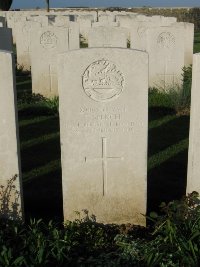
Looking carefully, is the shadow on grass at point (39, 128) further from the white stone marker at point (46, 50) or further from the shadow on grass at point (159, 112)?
the shadow on grass at point (159, 112)

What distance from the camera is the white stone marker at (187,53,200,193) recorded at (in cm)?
420

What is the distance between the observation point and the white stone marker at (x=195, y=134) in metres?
4.20

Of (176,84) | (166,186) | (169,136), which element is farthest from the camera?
(176,84)

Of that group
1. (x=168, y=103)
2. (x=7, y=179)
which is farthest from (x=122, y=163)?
(x=168, y=103)

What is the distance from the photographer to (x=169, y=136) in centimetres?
767

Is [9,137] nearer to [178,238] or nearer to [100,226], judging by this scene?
[100,226]

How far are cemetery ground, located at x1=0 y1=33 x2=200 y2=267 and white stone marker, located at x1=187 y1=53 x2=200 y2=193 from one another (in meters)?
0.21

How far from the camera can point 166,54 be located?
9789 mm

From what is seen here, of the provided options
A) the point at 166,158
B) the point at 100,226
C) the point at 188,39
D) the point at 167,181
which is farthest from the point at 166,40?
the point at 100,226

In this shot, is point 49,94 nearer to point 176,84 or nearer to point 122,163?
point 176,84

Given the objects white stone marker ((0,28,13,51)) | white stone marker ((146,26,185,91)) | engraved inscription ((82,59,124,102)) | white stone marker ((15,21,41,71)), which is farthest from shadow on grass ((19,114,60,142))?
white stone marker ((15,21,41,71))

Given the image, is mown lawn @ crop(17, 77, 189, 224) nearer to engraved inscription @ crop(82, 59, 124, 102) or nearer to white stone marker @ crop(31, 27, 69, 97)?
white stone marker @ crop(31, 27, 69, 97)

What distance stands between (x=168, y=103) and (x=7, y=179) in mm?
5418

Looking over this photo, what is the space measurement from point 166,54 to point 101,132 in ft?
18.9
